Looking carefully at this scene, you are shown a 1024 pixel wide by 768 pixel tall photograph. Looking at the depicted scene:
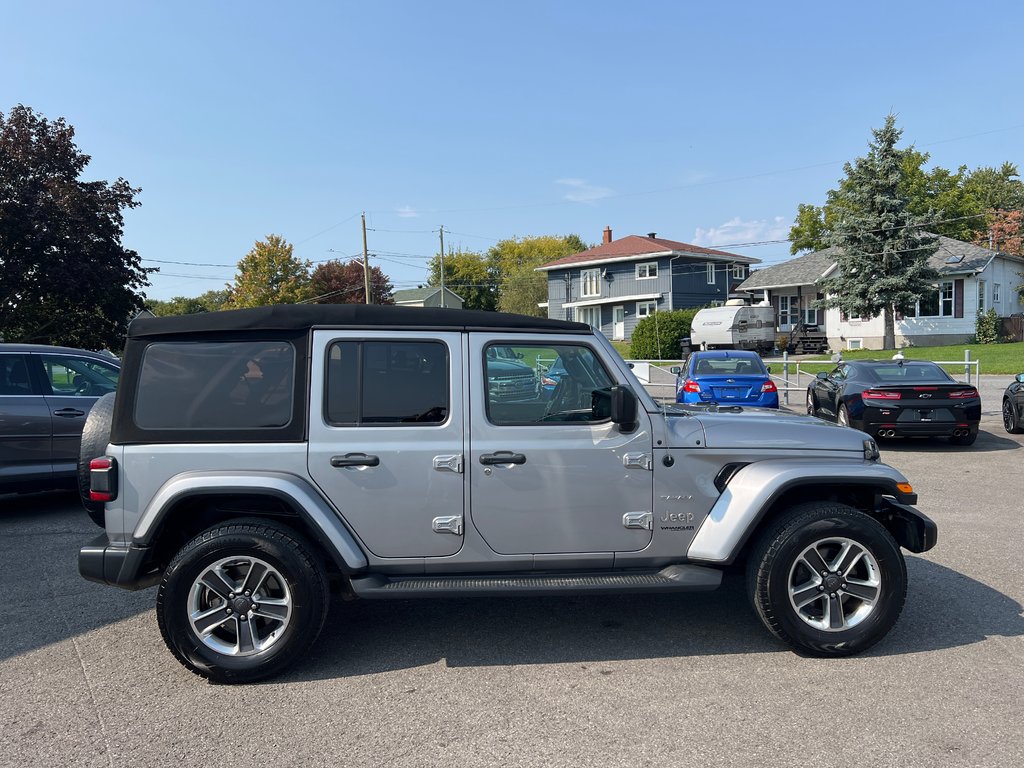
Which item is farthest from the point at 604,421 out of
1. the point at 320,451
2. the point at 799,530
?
the point at 320,451

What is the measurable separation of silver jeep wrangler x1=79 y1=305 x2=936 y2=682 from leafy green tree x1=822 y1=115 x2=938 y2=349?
1335 inches

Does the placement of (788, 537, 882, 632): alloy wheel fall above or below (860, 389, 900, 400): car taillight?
below

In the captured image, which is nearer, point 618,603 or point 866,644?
point 866,644

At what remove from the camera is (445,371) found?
4266 millimetres

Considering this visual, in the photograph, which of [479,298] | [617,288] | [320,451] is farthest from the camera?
[479,298]

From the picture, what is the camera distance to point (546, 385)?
437 cm

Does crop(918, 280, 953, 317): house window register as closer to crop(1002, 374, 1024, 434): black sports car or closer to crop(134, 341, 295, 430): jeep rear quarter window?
crop(1002, 374, 1024, 434): black sports car

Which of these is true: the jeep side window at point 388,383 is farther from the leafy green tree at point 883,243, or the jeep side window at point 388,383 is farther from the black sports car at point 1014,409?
the leafy green tree at point 883,243

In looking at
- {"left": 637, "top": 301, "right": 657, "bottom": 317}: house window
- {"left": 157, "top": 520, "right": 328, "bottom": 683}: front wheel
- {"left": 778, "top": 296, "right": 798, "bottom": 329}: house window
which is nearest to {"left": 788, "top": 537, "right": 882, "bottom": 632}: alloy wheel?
{"left": 157, "top": 520, "right": 328, "bottom": 683}: front wheel

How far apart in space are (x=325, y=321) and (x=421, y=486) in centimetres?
105

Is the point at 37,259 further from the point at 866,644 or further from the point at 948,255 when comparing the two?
the point at 948,255

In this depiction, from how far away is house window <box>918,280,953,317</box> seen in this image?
121ft

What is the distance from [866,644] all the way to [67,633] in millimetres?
4698

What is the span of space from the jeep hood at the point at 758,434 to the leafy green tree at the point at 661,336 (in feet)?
111
